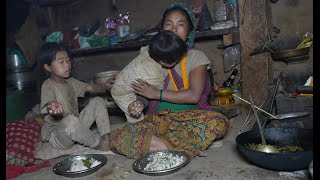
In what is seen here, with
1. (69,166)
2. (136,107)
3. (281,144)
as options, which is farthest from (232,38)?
(69,166)

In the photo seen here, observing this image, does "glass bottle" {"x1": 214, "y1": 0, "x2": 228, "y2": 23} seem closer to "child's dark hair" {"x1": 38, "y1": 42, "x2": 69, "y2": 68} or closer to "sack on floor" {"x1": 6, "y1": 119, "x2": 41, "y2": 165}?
"child's dark hair" {"x1": 38, "y1": 42, "x2": 69, "y2": 68}

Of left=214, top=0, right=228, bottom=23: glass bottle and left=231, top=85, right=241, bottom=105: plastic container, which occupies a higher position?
left=214, top=0, right=228, bottom=23: glass bottle

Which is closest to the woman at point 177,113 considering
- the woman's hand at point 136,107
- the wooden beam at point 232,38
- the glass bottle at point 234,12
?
the woman's hand at point 136,107

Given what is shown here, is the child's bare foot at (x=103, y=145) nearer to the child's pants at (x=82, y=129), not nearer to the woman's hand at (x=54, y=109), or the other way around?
the child's pants at (x=82, y=129)

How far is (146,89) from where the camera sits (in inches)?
124

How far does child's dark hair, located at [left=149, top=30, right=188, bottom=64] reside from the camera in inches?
117

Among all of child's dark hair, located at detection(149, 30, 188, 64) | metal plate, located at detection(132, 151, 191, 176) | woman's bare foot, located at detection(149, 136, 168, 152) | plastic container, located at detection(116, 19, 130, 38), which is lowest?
metal plate, located at detection(132, 151, 191, 176)

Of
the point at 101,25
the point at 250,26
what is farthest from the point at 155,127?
the point at 101,25

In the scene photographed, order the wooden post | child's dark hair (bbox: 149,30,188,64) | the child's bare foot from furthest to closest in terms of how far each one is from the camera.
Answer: the wooden post, the child's bare foot, child's dark hair (bbox: 149,30,188,64)

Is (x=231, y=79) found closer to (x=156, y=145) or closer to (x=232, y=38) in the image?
(x=232, y=38)

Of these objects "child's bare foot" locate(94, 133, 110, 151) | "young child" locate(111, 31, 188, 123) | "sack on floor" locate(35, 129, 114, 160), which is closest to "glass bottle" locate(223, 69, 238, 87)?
"young child" locate(111, 31, 188, 123)

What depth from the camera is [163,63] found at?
3.16 meters

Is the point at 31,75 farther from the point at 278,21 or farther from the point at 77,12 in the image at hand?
the point at 278,21

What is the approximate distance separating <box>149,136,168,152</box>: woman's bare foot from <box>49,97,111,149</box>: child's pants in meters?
0.68
